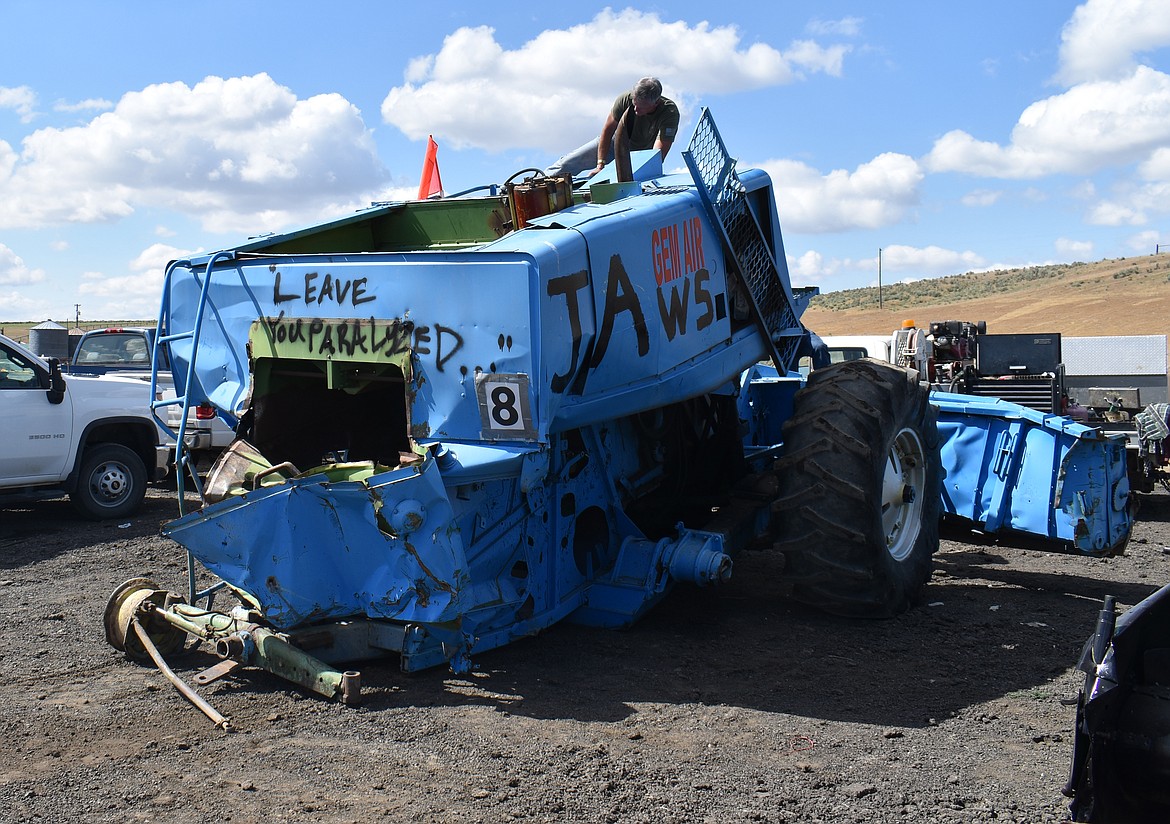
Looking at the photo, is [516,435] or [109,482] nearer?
[516,435]

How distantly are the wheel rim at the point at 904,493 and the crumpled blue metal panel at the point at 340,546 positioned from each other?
292cm

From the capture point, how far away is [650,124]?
7.23 meters

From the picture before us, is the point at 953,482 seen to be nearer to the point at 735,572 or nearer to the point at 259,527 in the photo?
the point at 735,572

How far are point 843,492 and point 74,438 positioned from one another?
25.8 ft

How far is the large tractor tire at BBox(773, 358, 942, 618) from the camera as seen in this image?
18.8 feet

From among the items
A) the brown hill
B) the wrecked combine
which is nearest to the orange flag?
the wrecked combine

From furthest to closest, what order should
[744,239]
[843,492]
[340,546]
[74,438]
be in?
[74,438], [744,239], [843,492], [340,546]

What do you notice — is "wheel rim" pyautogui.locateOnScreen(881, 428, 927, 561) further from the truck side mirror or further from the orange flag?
the truck side mirror

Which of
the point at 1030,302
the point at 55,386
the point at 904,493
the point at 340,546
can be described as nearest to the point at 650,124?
the point at 904,493

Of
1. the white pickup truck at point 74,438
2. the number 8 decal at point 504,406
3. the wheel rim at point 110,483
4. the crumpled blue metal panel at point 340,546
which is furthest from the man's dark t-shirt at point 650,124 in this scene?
the wheel rim at point 110,483

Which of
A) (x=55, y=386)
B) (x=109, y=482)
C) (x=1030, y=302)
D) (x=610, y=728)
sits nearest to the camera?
(x=610, y=728)

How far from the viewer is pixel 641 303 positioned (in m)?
5.56

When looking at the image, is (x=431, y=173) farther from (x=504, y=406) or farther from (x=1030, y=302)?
(x=1030, y=302)

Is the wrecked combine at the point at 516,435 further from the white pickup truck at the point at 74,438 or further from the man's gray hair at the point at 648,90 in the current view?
the white pickup truck at the point at 74,438
